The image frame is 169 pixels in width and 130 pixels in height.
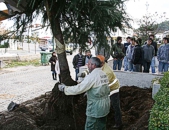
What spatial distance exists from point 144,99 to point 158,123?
298 centimetres

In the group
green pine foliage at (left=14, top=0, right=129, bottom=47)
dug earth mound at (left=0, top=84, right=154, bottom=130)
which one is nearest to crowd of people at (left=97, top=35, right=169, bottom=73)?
dug earth mound at (left=0, top=84, right=154, bottom=130)

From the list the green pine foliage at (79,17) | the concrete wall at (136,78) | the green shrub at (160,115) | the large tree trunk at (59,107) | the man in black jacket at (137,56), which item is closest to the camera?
the green shrub at (160,115)

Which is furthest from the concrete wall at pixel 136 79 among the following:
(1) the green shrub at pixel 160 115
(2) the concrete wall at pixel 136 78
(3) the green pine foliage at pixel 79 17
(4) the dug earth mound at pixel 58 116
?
(1) the green shrub at pixel 160 115

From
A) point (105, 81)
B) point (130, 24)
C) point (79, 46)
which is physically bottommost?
point (105, 81)

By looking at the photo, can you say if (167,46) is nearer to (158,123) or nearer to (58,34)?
(58,34)

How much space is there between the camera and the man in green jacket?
132 inches

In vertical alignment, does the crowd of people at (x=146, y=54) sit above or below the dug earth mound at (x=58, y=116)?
above

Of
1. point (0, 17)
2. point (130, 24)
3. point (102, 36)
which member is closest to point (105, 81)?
point (102, 36)

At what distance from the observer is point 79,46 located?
459 centimetres

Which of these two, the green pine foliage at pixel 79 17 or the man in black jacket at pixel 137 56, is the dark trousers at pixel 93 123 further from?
the man in black jacket at pixel 137 56

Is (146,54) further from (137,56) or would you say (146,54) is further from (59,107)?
(59,107)

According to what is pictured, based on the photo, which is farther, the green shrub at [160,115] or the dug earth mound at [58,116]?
the dug earth mound at [58,116]

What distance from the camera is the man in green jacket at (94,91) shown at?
132 inches

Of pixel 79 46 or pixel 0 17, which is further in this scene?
pixel 79 46
